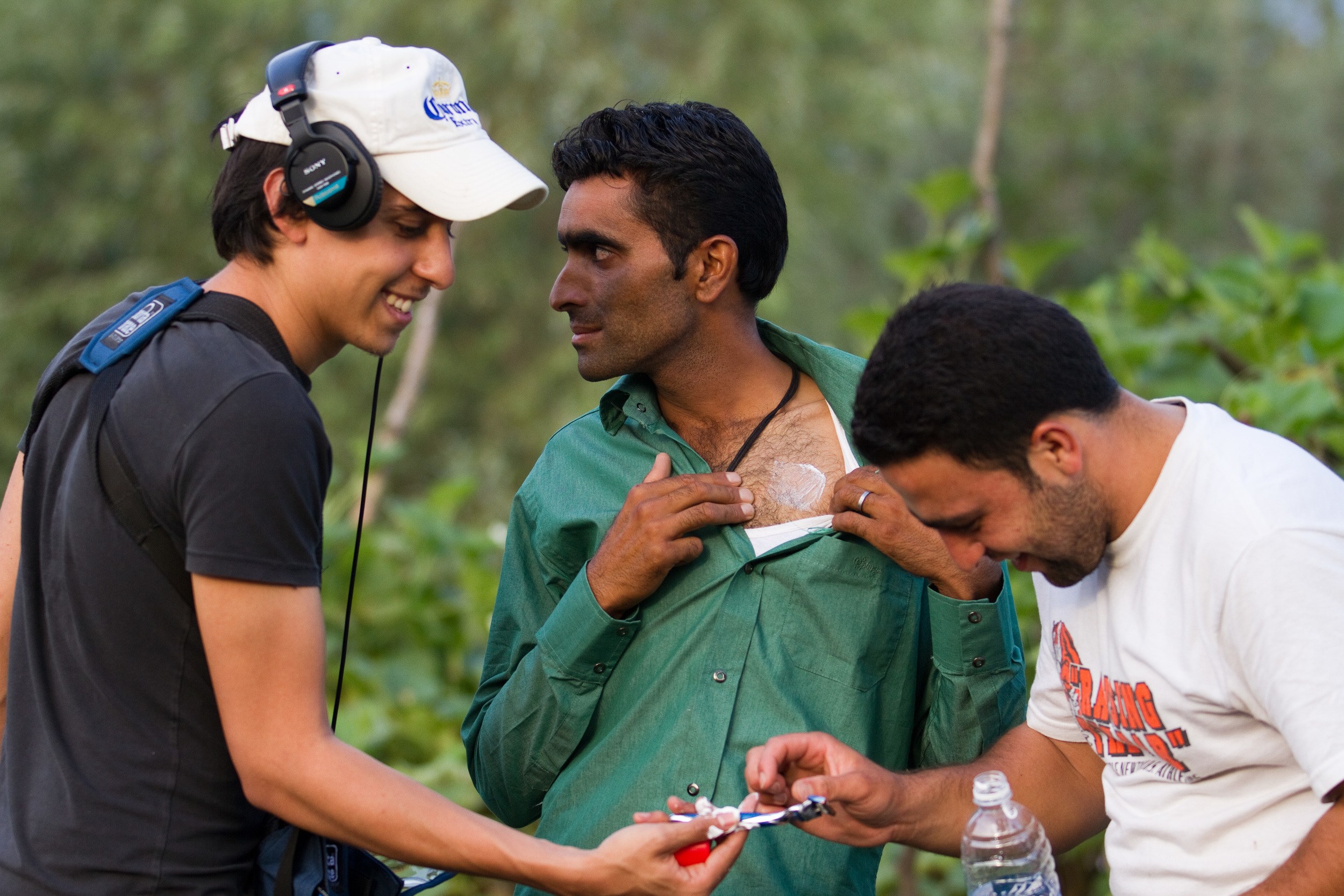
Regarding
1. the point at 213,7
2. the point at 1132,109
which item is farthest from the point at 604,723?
the point at 1132,109

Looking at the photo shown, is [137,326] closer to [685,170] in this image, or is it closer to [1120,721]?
[685,170]

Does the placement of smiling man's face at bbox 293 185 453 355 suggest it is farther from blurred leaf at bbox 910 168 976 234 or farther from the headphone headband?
blurred leaf at bbox 910 168 976 234

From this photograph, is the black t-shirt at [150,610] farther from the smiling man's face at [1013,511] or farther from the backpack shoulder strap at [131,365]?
the smiling man's face at [1013,511]

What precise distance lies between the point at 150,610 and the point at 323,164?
0.72 m

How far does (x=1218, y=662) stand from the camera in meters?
1.83

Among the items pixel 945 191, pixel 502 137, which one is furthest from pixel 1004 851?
pixel 502 137

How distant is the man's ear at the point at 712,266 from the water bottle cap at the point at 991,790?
1201 millimetres

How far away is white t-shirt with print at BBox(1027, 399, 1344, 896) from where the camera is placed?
5.58 feet

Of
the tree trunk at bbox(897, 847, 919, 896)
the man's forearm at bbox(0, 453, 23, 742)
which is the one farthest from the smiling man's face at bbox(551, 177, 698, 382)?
the tree trunk at bbox(897, 847, 919, 896)

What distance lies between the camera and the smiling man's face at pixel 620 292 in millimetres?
2697

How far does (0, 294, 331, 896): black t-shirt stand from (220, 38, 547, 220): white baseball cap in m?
0.36

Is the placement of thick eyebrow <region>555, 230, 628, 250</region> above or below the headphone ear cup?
below

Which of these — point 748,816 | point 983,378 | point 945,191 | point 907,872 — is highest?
point 945,191

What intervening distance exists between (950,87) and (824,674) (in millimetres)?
10472
